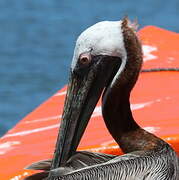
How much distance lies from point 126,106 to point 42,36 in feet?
19.4

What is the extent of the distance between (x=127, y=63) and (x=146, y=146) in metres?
0.32

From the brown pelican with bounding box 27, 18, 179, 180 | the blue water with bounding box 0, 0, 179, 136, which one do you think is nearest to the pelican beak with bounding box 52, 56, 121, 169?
the brown pelican with bounding box 27, 18, 179, 180

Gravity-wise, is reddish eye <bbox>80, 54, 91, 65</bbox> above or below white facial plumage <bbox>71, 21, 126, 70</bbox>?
below

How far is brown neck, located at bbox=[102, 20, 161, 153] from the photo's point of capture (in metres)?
2.73

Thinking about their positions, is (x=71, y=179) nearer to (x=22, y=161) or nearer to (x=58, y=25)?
(x=22, y=161)

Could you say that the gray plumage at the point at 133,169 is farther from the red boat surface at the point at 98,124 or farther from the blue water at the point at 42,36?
the blue water at the point at 42,36

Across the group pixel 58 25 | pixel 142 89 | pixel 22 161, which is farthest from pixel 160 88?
pixel 58 25

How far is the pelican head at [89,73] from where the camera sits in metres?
2.71

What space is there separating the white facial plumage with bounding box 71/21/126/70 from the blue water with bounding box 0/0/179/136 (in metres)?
4.10

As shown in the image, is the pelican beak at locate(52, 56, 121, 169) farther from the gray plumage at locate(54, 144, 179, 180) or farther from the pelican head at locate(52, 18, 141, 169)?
the gray plumage at locate(54, 144, 179, 180)

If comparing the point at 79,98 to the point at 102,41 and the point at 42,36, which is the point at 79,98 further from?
the point at 42,36

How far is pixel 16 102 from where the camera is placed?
23.5ft

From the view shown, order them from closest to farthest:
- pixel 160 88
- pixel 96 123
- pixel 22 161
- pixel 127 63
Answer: pixel 127 63
pixel 22 161
pixel 96 123
pixel 160 88

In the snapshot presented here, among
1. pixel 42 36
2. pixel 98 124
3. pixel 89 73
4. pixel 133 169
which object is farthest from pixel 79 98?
pixel 42 36
